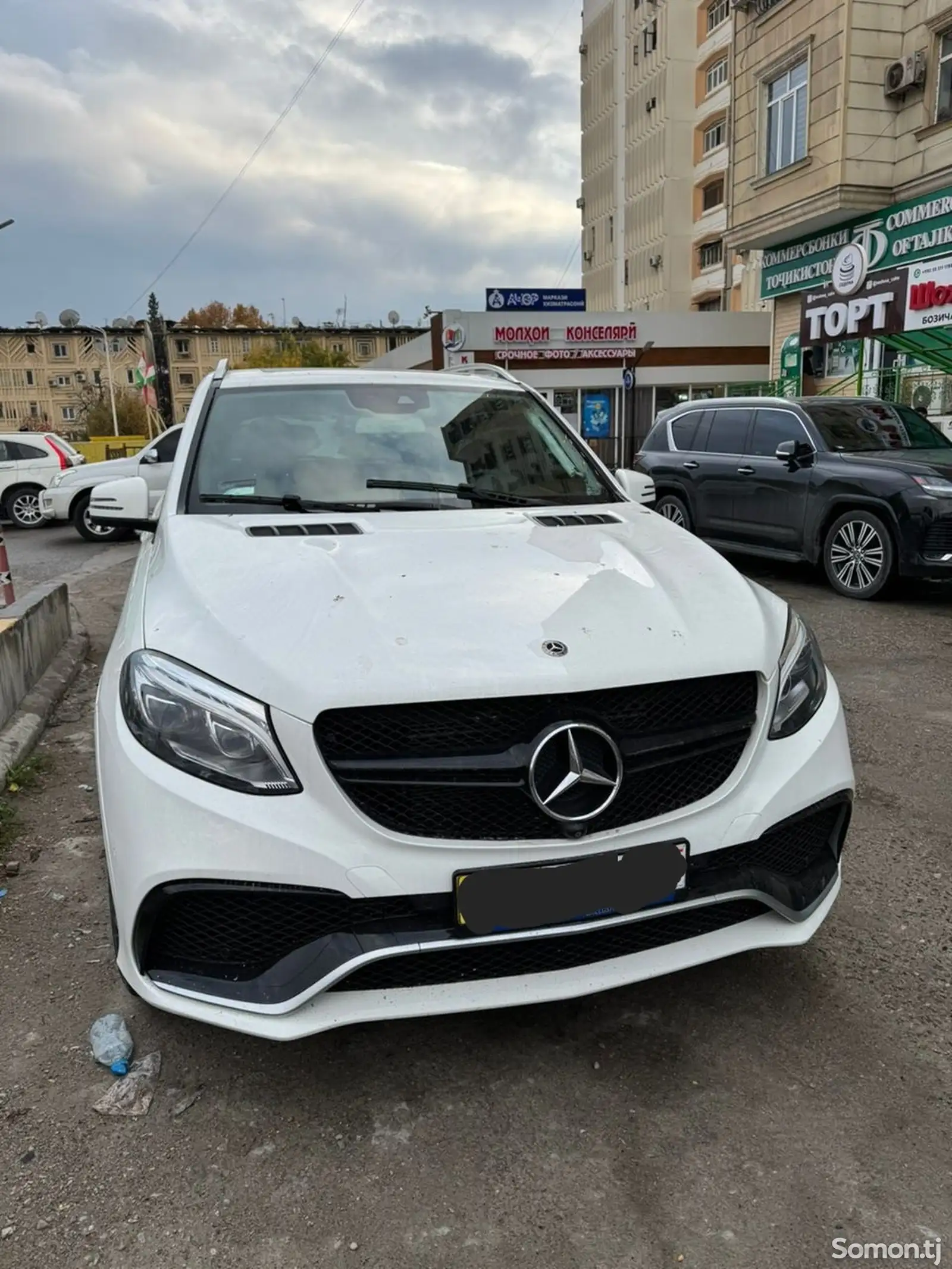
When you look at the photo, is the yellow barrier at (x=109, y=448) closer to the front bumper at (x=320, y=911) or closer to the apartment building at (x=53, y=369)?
the front bumper at (x=320, y=911)

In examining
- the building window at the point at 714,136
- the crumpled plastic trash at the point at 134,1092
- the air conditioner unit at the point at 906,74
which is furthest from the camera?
the building window at the point at 714,136

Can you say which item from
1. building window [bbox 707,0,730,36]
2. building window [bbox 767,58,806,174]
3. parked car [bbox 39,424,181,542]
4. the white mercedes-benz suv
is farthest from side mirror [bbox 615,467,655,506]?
building window [bbox 707,0,730,36]

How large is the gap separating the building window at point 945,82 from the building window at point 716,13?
2372 cm

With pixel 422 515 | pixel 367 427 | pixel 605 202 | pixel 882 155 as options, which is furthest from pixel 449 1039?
pixel 605 202

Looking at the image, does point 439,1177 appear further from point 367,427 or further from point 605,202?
point 605,202

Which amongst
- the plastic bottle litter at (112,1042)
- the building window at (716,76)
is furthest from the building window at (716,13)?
the plastic bottle litter at (112,1042)

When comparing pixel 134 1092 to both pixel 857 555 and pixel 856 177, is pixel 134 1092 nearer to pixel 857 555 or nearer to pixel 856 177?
pixel 857 555

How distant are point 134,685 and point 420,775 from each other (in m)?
0.72

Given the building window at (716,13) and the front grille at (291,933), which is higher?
the building window at (716,13)

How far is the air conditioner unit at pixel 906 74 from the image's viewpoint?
52.0ft

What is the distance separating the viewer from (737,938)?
7.00ft

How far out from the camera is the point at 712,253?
1518 inches

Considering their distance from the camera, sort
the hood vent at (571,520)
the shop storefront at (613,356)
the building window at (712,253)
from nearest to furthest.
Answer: the hood vent at (571,520) < the shop storefront at (613,356) < the building window at (712,253)

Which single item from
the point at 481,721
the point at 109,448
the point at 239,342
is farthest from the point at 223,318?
the point at 481,721
